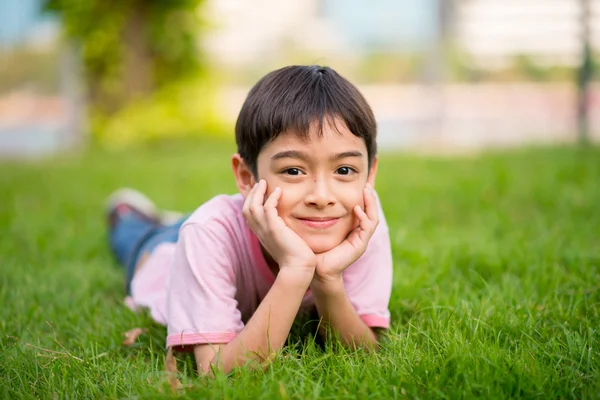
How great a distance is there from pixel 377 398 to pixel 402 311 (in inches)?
28.6

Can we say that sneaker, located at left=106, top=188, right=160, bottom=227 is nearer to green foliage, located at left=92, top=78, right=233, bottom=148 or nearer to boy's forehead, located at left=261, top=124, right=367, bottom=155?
boy's forehead, located at left=261, top=124, right=367, bottom=155

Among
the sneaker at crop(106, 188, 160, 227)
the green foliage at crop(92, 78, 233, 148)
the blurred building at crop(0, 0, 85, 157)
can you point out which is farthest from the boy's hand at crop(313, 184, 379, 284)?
the green foliage at crop(92, 78, 233, 148)

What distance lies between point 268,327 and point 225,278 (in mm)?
240

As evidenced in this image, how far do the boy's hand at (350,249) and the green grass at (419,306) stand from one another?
25 cm

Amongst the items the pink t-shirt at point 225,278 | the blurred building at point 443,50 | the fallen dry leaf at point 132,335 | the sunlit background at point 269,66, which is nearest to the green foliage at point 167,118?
the sunlit background at point 269,66

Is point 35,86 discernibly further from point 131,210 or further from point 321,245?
point 321,245

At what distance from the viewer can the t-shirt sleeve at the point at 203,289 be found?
70.2 inches

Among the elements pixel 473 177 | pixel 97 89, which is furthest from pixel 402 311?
pixel 97 89

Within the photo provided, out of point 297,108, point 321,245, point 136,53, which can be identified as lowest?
point 321,245

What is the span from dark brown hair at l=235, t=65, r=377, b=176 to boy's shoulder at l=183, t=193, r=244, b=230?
18 cm

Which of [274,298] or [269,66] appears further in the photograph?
[269,66]

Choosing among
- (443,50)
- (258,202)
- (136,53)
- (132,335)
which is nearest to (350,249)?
(258,202)

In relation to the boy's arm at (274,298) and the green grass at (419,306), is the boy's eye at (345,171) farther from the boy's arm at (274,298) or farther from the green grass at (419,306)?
the green grass at (419,306)

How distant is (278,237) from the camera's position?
173 centimetres
